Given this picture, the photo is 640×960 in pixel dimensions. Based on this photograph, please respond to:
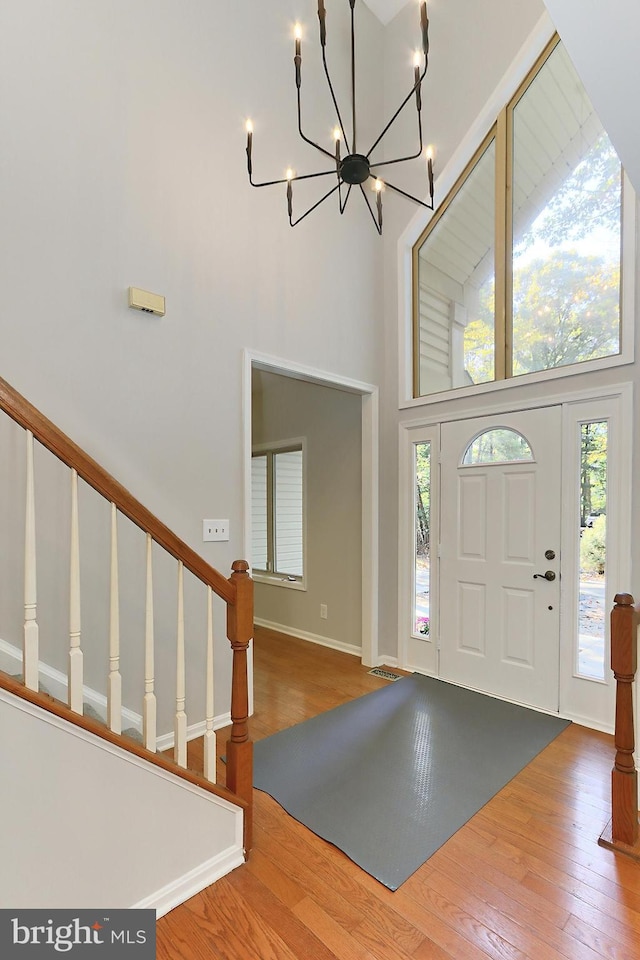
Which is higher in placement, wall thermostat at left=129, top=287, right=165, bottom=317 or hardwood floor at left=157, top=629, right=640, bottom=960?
wall thermostat at left=129, top=287, right=165, bottom=317

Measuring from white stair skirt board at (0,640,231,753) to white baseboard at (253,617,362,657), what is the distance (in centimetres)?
167

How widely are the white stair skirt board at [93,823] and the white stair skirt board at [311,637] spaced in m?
2.59

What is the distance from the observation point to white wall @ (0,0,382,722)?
2.22 metres

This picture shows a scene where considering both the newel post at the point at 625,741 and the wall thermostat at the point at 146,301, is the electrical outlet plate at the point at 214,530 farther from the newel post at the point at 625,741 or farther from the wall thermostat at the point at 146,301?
the newel post at the point at 625,741

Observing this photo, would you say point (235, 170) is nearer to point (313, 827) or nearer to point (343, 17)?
point (343, 17)

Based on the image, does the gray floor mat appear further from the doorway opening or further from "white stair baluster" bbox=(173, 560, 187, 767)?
the doorway opening

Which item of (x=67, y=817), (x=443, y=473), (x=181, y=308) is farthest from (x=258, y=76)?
(x=67, y=817)

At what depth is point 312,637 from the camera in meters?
4.60

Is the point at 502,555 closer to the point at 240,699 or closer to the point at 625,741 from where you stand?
the point at 625,741

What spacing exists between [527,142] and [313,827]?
4262mm

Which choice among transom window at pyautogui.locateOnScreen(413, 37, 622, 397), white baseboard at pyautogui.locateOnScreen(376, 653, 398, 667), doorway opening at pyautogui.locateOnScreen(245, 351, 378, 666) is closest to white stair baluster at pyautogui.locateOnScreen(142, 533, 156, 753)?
doorway opening at pyautogui.locateOnScreen(245, 351, 378, 666)

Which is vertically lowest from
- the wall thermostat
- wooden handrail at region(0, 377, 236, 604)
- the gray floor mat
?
the gray floor mat

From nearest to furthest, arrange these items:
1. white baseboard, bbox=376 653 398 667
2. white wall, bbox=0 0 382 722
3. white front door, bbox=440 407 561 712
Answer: white wall, bbox=0 0 382 722
white front door, bbox=440 407 561 712
white baseboard, bbox=376 653 398 667

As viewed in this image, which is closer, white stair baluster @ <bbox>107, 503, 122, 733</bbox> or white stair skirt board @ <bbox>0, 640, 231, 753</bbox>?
white stair baluster @ <bbox>107, 503, 122, 733</bbox>
